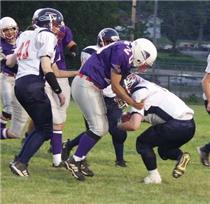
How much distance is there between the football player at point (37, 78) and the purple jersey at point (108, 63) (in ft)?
1.42

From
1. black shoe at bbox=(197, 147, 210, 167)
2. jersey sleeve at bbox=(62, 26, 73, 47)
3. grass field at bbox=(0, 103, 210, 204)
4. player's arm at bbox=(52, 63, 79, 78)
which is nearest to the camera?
grass field at bbox=(0, 103, 210, 204)

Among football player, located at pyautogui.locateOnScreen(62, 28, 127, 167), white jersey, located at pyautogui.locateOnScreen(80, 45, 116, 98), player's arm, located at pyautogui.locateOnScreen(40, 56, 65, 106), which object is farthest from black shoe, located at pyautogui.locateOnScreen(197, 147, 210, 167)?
player's arm, located at pyautogui.locateOnScreen(40, 56, 65, 106)

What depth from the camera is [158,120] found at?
761 centimetres

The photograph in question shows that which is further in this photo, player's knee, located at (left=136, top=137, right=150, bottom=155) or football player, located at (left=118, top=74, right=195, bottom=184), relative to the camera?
player's knee, located at (left=136, top=137, right=150, bottom=155)

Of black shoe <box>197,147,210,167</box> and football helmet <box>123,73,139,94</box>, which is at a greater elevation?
football helmet <box>123,73,139,94</box>

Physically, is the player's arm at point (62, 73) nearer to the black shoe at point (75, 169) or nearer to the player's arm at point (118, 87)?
the player's arm at point (118, 87)

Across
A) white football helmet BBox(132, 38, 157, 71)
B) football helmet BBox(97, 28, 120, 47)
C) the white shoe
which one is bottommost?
the white shoe

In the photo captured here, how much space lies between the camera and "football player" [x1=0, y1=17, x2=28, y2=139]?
9.43m

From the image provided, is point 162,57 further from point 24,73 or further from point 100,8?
point 24,73

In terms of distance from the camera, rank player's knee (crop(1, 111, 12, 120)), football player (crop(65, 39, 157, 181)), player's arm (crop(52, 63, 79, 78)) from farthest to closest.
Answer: player's knee (crop(1, 111, 12, 120)), player's arm (crop(52, 63, 79, 78)), football player (crop(65, 39, 157, 181))

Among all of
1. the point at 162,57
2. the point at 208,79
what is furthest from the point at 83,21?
the point at 208,79

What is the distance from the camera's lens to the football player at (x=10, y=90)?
9.43m

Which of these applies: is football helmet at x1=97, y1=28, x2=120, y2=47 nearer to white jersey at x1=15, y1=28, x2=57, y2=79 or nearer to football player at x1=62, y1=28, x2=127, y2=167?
football player at x1=62, y1=28, x2=127, y2=167

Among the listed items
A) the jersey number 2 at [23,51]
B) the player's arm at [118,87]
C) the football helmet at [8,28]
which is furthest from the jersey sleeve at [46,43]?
the football helmet at [8,28]
